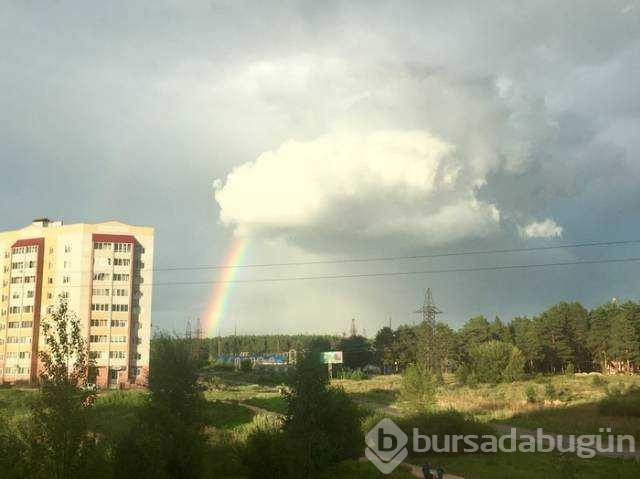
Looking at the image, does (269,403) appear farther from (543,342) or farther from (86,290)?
(543,342)

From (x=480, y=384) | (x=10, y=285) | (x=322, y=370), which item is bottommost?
(x=480, y=384)

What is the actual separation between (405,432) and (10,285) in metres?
90.3

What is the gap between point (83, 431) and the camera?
19.4 meters

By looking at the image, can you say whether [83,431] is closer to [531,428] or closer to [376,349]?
[531,428]

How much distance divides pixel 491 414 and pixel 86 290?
238 feet

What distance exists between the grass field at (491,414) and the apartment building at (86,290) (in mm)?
17907

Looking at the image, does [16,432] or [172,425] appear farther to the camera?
[172,425]

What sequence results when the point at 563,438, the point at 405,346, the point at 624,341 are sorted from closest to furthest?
the point at 563,438 < the point at 624,341 < the point at 405,346

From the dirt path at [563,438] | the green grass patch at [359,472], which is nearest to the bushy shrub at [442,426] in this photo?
the dirt path at [563,438]

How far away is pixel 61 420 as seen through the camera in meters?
19.2

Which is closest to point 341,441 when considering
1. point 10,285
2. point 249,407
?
point 249,407

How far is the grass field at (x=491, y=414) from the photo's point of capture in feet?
110

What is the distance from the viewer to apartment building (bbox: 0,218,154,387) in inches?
4023

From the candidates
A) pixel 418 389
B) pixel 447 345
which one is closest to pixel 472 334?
pixel 447 345
